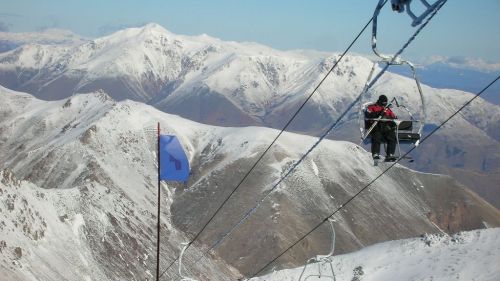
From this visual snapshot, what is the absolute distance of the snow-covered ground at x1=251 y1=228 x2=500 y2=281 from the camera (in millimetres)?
61438

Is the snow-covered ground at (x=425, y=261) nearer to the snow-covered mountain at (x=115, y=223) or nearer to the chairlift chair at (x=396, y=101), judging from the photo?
the chairlift chair at (x=396, y=101)

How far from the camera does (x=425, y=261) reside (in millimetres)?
66938

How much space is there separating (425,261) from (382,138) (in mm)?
47515

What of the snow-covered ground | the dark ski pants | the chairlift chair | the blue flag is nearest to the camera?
the chairlift chair

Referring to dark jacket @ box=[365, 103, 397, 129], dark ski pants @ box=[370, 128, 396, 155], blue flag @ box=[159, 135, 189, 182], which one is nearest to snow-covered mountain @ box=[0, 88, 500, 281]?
blue flag @ box=[159, 135, 189, 182]

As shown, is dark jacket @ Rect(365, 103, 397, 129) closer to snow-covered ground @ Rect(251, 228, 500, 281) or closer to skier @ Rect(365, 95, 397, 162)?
skier @ Rect(365, 95, 397, 162)

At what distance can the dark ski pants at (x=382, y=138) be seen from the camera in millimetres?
24031

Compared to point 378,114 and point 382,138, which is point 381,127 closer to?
point 382,138

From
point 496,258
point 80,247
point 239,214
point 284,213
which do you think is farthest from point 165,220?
point 496,258

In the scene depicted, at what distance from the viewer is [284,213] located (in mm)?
187000

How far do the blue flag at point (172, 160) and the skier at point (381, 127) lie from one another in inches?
314

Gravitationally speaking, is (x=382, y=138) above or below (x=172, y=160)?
above

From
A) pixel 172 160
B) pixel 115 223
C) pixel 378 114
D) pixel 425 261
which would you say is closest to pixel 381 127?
pixel 378 114

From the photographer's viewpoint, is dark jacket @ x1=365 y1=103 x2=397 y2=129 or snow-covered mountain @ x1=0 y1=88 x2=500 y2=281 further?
snow-covered mountain @ x1=0 y1=88 x2=500 y2=281
